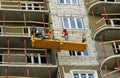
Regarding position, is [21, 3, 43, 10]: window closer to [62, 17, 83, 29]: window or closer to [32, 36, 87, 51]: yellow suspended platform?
[62, 17, 83, 29]: window

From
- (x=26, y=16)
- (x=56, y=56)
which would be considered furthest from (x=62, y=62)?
(x=26, y=16)

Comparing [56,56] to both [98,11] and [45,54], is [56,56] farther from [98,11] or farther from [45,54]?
[98,11]

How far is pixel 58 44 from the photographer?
36.0 meters

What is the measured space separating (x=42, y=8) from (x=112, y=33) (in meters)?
6.32

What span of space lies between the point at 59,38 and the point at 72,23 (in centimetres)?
214

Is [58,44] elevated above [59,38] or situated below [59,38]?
below

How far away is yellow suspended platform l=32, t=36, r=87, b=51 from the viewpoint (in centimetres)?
3597

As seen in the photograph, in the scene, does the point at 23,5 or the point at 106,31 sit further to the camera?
the point at 23,5

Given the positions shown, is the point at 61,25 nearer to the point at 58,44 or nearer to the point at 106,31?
the point at 58,44

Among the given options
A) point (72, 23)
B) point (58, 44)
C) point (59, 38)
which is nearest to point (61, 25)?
point (72, 23)

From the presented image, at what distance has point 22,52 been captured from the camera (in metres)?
38.1

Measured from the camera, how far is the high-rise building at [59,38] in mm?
35969

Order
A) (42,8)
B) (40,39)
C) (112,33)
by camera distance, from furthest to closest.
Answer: (42,8), (112,33), (40,39)

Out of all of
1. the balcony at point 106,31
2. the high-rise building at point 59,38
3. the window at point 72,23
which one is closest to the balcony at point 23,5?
the high-rise building at point 59,38
